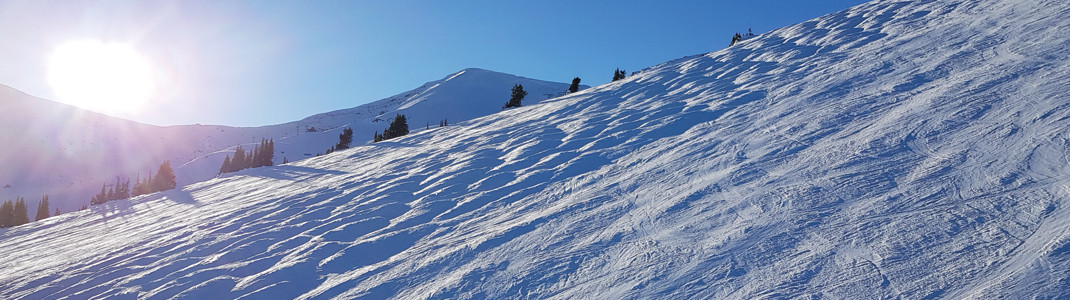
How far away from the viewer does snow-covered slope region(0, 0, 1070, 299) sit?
6.86 metres

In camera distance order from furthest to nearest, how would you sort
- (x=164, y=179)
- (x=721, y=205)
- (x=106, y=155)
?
(x=106, y=155)
(x=164, y=179)
(x=721, y=205)

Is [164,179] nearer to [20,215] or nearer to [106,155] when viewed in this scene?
[20,215]

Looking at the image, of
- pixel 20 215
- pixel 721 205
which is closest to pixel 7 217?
pixel 20 215

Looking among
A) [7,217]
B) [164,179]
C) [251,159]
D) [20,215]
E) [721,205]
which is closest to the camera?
[721,205]

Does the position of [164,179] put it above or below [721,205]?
below

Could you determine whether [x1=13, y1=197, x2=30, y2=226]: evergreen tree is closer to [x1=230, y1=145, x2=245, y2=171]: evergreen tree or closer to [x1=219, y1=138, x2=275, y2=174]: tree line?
[x1=219, y1=138, x2=275, y2=174]: tree line

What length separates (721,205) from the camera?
9.59m

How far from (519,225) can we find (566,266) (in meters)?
2.59

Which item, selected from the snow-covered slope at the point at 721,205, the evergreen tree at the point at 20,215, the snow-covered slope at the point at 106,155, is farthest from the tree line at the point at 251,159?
the snow-covered slope at the point at 721,205

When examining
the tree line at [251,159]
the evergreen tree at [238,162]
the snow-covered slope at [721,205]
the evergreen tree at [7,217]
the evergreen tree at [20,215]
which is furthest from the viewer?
the evergreen tree at [238,162]

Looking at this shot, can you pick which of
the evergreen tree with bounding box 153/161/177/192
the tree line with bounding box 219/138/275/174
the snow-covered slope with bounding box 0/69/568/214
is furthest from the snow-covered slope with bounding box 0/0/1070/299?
the snow-covered slope with bounding box 0/69/568/214

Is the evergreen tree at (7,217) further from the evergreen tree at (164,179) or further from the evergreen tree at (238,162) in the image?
the evergreen tree at (238,162)

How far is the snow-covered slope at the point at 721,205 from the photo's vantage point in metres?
6.86

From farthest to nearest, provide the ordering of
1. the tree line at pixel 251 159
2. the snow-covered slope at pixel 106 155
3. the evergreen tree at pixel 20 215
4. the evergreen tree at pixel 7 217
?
the snow-covered slope at pixel 106 155 < the tree line at pixel 251 159 < the evergreen tree at pixel 20 215 < the evergreen tree at pixel 7 217
